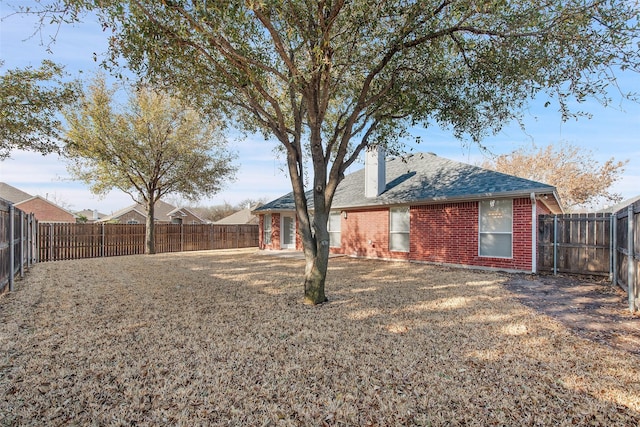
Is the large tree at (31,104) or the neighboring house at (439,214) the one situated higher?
the large tree at (31,104)

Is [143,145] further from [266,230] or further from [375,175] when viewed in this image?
[375,175]

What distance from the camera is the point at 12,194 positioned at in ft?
101

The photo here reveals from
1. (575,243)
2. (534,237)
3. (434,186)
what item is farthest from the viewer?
(434,186)

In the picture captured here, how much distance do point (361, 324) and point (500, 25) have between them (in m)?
5.49

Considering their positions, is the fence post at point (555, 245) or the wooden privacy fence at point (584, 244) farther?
the fence post at point (555, 245)

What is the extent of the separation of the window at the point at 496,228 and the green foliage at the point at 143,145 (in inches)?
492

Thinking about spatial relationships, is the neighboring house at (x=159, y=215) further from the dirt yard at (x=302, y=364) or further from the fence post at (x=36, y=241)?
the dirt yard at (x=302, y=364)

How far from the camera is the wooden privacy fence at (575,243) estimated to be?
8828mm

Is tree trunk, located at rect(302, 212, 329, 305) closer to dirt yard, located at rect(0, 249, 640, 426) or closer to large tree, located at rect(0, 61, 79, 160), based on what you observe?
dirt yard, located at rect(0, 249, 640, 426)

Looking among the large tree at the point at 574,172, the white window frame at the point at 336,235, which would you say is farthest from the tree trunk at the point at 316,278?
the large tree at the point at 574,172

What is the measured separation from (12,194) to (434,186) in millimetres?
38912

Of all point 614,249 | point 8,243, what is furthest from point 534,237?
point 8,243

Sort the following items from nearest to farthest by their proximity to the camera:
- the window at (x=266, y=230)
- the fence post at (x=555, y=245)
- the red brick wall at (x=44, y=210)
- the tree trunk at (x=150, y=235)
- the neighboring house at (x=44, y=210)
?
the fence post at (x=555, y=245) → the tree trunk at (x=150, y=235) → the window at (x=266, y=230) → the neighboring house at (x=44, y=210) → the red brick wall at (x=44, y=210)

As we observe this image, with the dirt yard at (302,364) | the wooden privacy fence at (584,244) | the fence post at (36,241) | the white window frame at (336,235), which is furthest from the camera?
the white window frame at (336,235)
